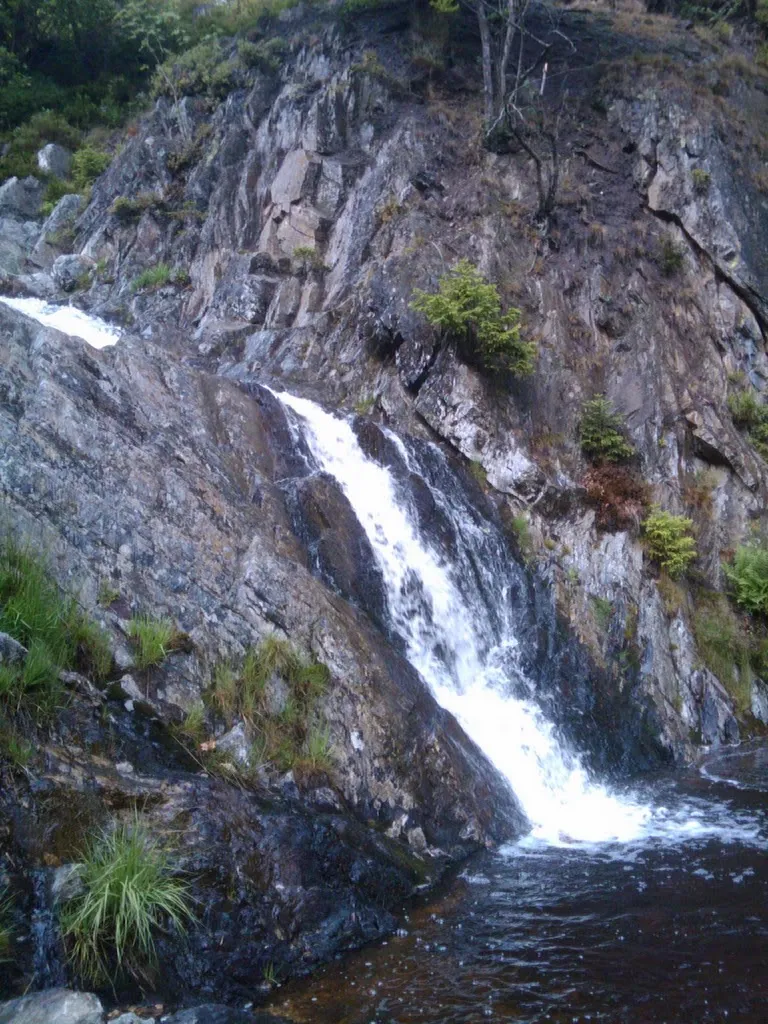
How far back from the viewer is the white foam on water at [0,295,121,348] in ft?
56.6

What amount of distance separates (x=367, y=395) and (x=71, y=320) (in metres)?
7.73

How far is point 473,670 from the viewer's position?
1070 cm

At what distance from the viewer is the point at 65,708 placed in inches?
237

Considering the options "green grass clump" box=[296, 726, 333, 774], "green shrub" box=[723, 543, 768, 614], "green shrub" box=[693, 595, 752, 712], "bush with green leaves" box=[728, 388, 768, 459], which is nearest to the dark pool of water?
"green grass clump" box=[296, 726, 333, 774]

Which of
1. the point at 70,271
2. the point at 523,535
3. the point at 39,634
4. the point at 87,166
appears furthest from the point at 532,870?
the point at 87,166

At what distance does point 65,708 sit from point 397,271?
1253cm

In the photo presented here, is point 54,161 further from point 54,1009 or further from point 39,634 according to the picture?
point 54,1009

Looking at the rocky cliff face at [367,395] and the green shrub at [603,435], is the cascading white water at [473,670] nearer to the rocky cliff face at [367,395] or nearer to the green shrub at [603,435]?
the rocky cliff face at [367,395]

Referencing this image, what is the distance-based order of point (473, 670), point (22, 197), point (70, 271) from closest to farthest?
point (473, 670) < point (70, 271) < point (22, 197)

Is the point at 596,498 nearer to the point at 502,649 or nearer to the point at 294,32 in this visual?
the point at 502,649

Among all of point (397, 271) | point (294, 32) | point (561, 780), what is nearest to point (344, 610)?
point (561, 780)

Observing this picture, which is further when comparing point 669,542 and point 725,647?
point 669,542

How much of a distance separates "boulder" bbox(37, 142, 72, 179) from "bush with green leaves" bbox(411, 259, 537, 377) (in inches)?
705

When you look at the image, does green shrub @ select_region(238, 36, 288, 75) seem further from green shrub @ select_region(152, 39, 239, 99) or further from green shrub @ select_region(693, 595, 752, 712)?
green shrub @ select_region(693, 595, 752, 712)
